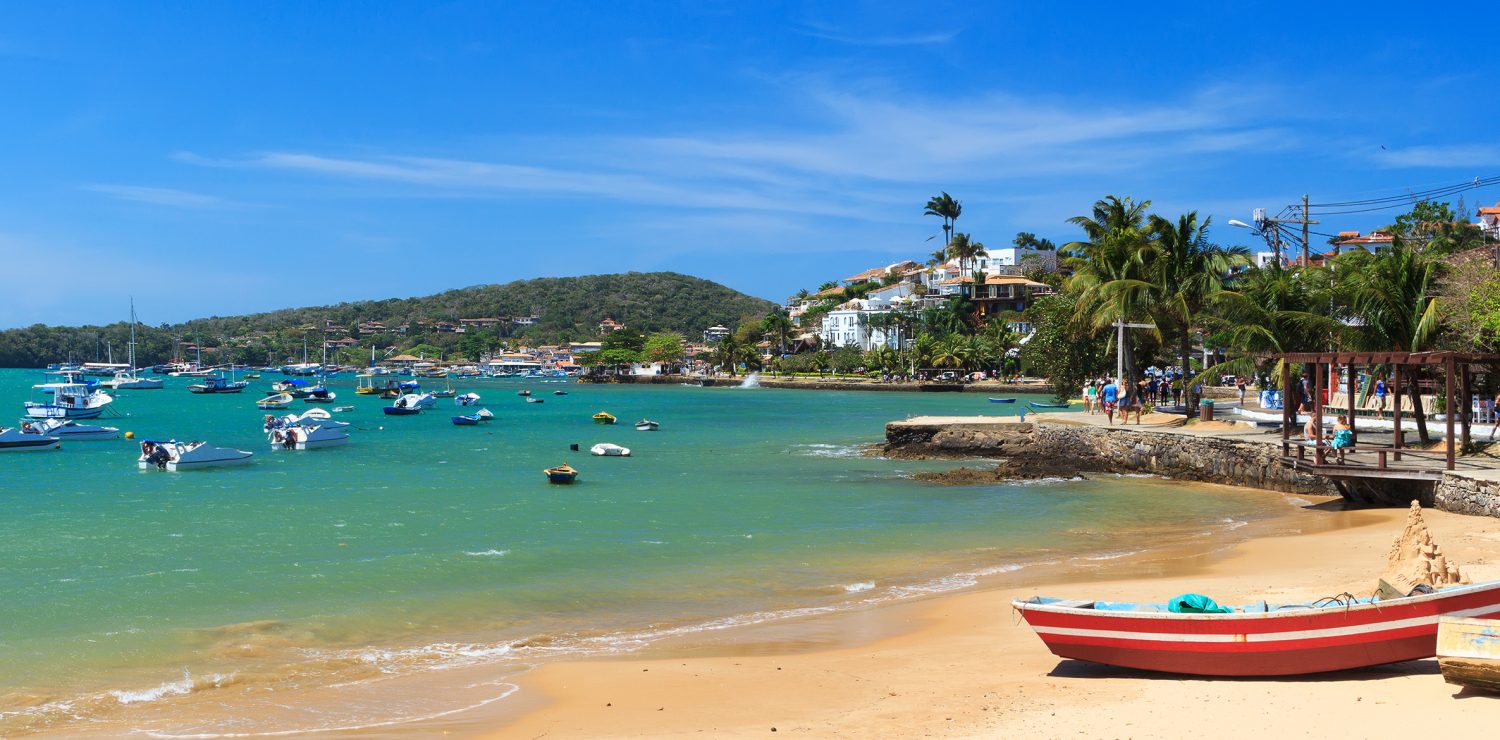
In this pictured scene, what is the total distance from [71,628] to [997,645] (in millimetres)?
→ 11894

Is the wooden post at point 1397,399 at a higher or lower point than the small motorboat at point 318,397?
higher

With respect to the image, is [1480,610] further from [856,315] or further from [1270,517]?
[856,315]

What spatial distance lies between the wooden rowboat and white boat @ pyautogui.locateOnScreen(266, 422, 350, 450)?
4503 centimetres

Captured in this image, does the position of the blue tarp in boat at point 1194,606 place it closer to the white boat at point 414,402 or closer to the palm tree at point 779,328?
the white boat at point 414,402

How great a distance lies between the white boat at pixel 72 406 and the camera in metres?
62.3

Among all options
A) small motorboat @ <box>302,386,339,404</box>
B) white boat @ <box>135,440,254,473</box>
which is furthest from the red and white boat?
small motorboat @ <box>302,386,339,404</box>

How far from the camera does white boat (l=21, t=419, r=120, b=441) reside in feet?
160

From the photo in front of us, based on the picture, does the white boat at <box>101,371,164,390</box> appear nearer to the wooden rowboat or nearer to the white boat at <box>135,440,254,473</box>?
the white boat at <box>135,440,254,473</box>

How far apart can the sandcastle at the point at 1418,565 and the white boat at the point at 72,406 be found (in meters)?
67.7

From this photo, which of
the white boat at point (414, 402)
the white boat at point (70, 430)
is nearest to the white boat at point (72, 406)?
the white boat at point (70, 430)

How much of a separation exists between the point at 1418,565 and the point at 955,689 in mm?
4710

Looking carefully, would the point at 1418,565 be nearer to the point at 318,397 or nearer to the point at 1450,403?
the point at 1450,403

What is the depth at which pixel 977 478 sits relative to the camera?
31594 mm

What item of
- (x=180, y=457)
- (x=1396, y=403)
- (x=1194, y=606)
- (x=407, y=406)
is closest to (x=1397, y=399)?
(x=1396, y=403)
